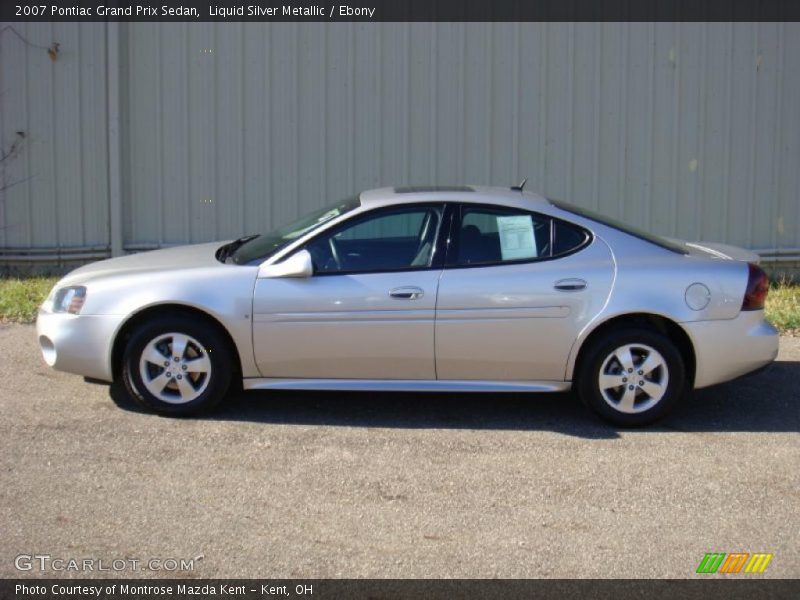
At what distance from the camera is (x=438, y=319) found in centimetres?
645

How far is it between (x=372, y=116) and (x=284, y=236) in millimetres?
4172

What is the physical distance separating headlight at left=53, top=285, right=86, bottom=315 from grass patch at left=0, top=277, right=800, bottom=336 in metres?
2.77

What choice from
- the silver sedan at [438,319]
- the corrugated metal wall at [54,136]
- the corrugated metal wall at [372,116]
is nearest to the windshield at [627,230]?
the silver sedan at [438,319]

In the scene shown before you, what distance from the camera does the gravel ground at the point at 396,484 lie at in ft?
15.6

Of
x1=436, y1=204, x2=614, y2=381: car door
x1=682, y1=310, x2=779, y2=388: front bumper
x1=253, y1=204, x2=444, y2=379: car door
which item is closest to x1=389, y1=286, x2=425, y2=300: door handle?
x1=253, y1=204, x2=444, y2=379: car door

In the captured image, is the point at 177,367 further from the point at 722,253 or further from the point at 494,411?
the point at 722,253

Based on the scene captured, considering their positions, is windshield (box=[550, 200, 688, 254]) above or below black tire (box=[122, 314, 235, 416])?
above

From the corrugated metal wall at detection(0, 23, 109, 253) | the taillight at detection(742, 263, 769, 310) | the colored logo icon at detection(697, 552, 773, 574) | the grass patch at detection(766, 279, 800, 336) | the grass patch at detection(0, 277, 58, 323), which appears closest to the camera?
the colored logo icon at detection(697, 552, 773, 574)

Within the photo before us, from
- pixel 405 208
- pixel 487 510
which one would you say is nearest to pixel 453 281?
pixel 405 208

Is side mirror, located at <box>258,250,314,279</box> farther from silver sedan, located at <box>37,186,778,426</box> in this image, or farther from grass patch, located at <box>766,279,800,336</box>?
grass patch, located at <box>766,279,800,336</box>

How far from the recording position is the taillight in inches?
259

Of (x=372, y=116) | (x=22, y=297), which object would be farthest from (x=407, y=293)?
(x=22, y=297)

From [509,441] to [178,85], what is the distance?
6.12 m

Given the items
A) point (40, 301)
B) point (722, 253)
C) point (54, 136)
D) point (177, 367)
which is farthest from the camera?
point (54, 136)
